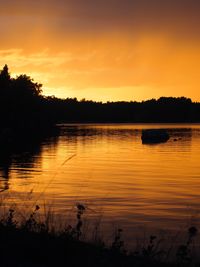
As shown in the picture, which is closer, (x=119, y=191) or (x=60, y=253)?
(x=60, y=253)

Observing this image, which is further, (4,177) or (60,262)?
(4,177)

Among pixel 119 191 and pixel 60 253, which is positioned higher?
pixel 60 253

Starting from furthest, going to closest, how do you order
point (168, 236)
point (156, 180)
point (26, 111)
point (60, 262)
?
point (26, 111) → point (156, 180) → point (168, 236) → point (60, 262)

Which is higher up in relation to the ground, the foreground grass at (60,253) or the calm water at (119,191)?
the foreground grass at (60,253)

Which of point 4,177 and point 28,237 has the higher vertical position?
point 28,237

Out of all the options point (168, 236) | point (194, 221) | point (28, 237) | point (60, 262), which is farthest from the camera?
point (194, 221)

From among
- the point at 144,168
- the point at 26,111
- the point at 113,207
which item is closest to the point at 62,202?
the point at 113,207

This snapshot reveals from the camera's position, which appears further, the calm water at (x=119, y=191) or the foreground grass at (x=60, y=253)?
the calm water at (x=119, y=191)

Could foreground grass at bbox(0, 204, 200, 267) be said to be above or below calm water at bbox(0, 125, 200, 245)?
above

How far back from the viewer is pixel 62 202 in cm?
2594

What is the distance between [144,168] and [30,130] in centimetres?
10231

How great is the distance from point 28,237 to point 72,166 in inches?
1640

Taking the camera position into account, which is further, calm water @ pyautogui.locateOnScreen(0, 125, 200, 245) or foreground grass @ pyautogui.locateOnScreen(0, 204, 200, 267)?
calm water @ pyautogui.locateOnScreen(0, 125, 200, 245)

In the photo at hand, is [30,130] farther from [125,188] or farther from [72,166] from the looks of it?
[125,188]
